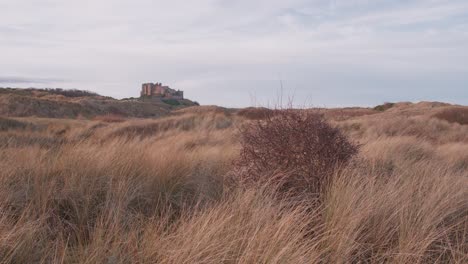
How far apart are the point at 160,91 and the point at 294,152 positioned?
11738 centimetres

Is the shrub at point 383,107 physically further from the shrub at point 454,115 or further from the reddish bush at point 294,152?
the reddish bush at point 294,152

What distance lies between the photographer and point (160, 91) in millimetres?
121812

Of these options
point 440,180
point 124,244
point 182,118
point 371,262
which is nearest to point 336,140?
point 440,180

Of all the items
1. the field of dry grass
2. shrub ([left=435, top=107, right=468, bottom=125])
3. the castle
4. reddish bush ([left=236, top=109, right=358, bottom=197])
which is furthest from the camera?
the castle

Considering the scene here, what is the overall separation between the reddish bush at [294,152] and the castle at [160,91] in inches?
4395

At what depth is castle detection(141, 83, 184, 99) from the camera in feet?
388

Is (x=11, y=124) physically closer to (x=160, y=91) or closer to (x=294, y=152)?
(x=294, y=152)

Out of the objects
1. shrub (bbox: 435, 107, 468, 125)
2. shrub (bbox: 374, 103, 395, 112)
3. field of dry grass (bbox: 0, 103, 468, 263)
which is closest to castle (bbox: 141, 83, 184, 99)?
shrub (bbox: 374, 103, 395, 112)

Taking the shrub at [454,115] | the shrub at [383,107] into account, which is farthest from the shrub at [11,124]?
the shrub at [383,107]

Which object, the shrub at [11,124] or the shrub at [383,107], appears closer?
the shrub at [11,124]

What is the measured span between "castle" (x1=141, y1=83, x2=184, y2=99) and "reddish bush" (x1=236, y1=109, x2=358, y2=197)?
111635 millimetres

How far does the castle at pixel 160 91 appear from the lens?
11839 cm

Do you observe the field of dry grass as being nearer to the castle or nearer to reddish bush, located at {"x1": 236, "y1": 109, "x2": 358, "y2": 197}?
reddish bush, located at {"x1": 236, "y1": 109, "x2": 358, "y2": 197}

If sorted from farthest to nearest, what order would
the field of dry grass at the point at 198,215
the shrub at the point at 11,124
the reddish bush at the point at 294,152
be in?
the shrub at the point at 11,124 < the reddish bush at the point at 294,152 < the field of dry grass at the point at 198,215
